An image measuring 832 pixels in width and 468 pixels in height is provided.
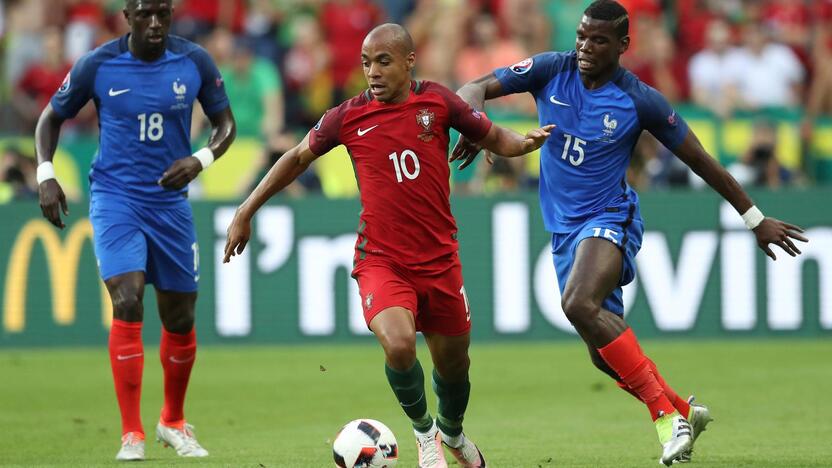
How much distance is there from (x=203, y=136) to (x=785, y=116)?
6936mm

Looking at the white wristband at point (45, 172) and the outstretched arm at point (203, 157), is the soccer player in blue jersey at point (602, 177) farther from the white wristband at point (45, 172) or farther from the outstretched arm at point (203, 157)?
the white wristband at point (45, 172)

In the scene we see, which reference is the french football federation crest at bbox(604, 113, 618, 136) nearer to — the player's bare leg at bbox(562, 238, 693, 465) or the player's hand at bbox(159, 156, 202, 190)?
the player's bare leg at bbox(562, 238, 693, 465)

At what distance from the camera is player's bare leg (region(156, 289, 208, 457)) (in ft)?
31.6

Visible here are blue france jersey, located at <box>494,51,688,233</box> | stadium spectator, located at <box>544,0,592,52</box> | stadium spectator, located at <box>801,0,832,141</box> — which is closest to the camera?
blue france jersey, located at <box>494,51,688,233</box>

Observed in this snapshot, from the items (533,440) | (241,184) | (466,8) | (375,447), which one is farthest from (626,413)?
(466,8)

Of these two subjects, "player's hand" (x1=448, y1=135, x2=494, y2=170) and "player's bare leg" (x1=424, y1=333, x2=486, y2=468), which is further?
"player's hand" (x1=448, y1=135, x2=494, y2=170)

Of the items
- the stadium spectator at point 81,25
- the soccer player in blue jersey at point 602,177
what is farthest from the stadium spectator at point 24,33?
the soccer player in blue jersey at point 602,177

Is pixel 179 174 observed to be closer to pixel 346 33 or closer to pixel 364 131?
pixel 364 131

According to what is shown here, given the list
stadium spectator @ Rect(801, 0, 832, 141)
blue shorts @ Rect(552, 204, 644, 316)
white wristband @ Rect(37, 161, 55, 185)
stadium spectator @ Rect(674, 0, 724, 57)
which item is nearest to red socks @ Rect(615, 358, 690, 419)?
blue shorts @ Rect(552, 204, 644, 316)

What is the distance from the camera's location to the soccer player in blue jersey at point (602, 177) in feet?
27.8

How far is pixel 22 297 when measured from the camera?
1573 centimetres

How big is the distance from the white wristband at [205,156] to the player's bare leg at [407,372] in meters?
2.22

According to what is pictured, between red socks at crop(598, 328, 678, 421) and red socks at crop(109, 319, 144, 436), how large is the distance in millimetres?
2911

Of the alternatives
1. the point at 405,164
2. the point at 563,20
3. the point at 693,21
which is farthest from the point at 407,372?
the point at 693,21
